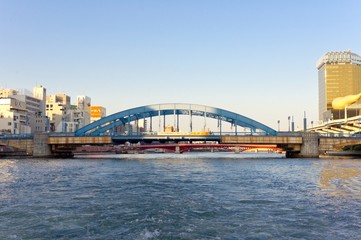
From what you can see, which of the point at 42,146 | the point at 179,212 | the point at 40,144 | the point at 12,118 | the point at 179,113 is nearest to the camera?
the point at 179,212

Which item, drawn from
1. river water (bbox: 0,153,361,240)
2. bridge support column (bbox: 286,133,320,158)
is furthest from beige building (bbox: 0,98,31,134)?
river water (bbox: 0,153,361,240)

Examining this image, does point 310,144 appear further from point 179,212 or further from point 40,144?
point 179,212

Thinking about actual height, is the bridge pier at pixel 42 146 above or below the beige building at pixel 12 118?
below

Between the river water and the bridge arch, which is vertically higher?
the bridge arch

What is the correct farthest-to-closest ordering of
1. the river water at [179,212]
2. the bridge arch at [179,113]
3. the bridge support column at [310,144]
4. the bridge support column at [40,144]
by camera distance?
the bridge arch at [179,113] < the bridge support column at [40,144] < the bridge support column at [310,144] < the river water at [179,212]

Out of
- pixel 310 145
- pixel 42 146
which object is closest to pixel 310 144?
pixel 310 145

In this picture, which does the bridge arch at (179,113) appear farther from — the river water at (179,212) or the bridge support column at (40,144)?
the river water at (179,212)

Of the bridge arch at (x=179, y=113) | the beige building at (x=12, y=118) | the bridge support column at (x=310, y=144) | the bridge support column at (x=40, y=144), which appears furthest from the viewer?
the beige building at (x=12, y=118)

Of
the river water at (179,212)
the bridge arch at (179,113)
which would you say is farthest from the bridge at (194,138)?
the river water at (179,212)

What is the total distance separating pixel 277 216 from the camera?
24375 millimetres

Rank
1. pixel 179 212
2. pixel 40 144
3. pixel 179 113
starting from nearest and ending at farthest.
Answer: pixel 179 212
pixel 40 144
pixel 179 113

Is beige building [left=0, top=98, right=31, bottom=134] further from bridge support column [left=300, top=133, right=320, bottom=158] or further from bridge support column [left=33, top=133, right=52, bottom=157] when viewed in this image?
bridge support column [left=300, top=133, right=320, bottom=158]

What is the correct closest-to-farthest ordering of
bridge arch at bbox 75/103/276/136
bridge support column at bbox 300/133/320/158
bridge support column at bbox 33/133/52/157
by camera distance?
bridge support column at bbox 300/133/320/158 < bridge support column at bbox 33/133/52/157 < bridge arch at bbox 75/103/276/136

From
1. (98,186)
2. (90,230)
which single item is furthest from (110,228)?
(98,186)
